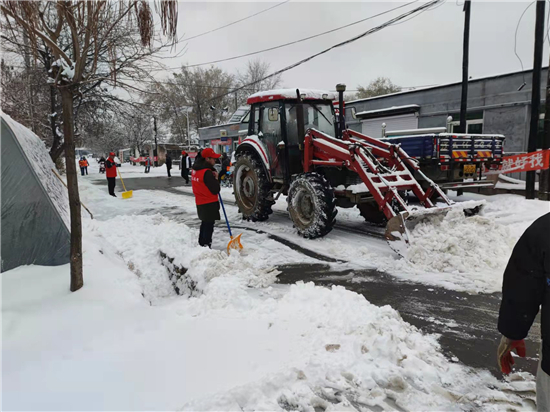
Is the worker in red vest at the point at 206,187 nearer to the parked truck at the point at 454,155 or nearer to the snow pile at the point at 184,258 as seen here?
the snow pile at the point at 184,258

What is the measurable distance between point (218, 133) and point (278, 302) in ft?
110

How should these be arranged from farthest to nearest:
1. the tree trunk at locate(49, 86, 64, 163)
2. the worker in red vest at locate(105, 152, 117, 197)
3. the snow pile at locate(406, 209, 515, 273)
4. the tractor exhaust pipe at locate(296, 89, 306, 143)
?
the worker in red vest at locate(105, 152, 117, 197) → the tree trunk at locate(49, 86, 64, 163) → the tractor exhaust pipe at locate(296, 89, 306, 143) → the snow pile at locate(406, 209, 515, 273)

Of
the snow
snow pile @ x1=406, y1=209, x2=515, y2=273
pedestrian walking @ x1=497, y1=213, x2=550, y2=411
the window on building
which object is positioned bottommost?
snow pile @ x1=406, y1=209, x2=515, y2=273

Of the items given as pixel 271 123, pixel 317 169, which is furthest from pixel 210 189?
pixel 271 123

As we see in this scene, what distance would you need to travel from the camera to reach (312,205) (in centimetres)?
659

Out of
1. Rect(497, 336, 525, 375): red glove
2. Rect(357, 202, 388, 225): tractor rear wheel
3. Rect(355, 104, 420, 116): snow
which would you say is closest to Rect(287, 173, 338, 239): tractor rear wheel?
Rect(357, 202, 388, 225): tractor rear wheel

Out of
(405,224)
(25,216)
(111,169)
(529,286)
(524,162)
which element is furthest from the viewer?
(111,169)

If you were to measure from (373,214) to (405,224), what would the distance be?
2647mm

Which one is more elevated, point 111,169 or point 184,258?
point 111,169

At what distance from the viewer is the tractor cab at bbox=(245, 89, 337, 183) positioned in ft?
23.8

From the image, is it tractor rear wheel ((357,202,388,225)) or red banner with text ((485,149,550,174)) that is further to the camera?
red banner with text ((485,149,550,174))

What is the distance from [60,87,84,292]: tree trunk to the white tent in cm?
80

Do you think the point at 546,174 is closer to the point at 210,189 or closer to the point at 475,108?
the point at 475,108

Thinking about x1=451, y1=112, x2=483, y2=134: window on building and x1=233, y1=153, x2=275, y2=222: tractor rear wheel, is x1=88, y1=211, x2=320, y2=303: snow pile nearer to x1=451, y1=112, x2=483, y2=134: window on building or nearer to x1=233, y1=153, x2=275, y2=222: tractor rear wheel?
x1=233, y1=153, x2=275, y2=222: tractor rear wheel
